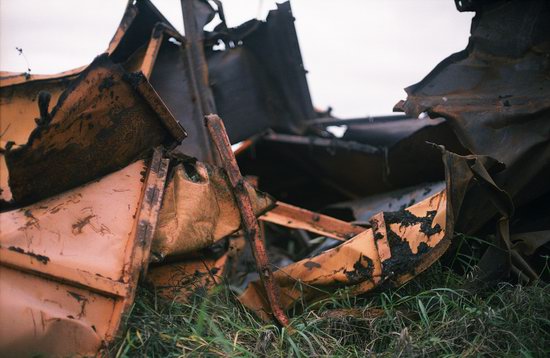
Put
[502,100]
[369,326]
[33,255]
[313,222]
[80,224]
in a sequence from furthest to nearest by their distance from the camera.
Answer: [313,222]
[502,100]
[369,326]
[80,224]
[33,255]

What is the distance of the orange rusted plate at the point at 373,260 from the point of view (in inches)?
88.4

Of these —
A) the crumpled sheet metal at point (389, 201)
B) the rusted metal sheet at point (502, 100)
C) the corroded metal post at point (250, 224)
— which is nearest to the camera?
the corroded metal post at point (250, 224)

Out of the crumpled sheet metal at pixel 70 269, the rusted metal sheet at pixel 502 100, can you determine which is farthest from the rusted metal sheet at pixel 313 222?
the crumpled sheet metal at pixel 70 269

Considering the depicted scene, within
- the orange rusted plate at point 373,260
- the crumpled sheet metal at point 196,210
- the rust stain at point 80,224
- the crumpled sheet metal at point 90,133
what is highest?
the crumpled sheet metal at point 90,133

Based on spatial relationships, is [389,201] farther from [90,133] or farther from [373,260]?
[90,133]

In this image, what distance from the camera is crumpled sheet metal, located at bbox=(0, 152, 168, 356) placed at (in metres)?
1.75

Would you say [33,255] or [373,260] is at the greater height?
[33,255]

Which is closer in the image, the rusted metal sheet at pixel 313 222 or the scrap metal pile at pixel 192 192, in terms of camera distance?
the scrap metal pile at pixel 192 192

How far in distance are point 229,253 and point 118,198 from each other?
0.89 meters

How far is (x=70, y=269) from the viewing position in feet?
6.04

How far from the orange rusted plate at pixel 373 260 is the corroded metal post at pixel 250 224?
0.11 meters

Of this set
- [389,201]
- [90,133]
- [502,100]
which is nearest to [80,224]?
[90,133]

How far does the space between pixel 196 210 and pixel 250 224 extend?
0.77 ft

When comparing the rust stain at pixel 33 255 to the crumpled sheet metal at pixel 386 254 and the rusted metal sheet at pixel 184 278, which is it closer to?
the rusted metal sheet at pixel 184 278
